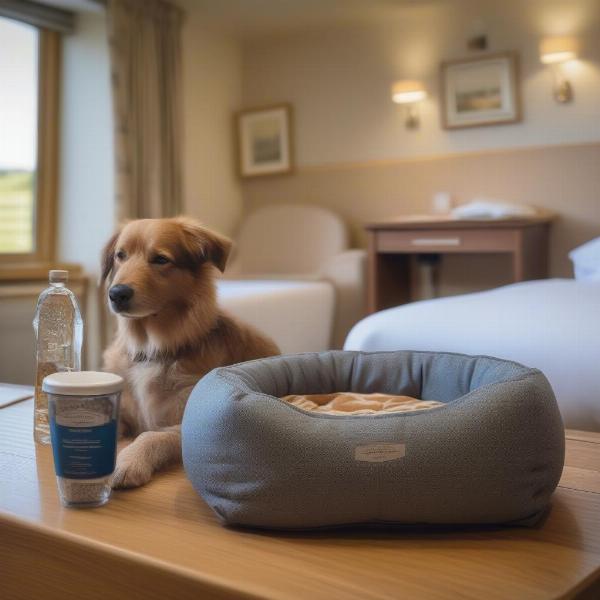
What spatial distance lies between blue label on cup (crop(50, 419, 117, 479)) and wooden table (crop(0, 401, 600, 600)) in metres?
0.05

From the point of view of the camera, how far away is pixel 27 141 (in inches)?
166

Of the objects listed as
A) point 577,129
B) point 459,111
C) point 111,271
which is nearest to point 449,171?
point 459,111

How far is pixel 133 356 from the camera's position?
1347mm

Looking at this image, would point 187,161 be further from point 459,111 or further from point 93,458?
point 93,458

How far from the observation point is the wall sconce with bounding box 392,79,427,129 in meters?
4.32

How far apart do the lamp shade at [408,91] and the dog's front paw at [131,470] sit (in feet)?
12.0

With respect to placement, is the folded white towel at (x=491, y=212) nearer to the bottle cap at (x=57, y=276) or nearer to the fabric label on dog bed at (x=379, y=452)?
the bottle cap at (x=57, y=276)

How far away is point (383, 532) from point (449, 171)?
380cm

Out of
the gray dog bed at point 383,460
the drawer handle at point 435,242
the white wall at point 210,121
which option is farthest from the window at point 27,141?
the gray dog bed at point 383,460

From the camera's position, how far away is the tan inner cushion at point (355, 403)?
3.57 feet

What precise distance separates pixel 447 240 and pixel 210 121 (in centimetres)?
197

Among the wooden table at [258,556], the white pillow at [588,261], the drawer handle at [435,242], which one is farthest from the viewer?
the drawer handle at [435,242]

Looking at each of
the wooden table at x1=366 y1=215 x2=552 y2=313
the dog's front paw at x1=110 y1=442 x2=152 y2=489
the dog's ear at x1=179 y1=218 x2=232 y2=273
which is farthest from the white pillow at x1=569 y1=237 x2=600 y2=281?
the dog's front paw at x1=110 y1=442 x2=152 y2=489

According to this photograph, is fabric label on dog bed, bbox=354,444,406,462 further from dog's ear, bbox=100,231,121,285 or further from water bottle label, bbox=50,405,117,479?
dog's ear, bbox=100,231,121,285
